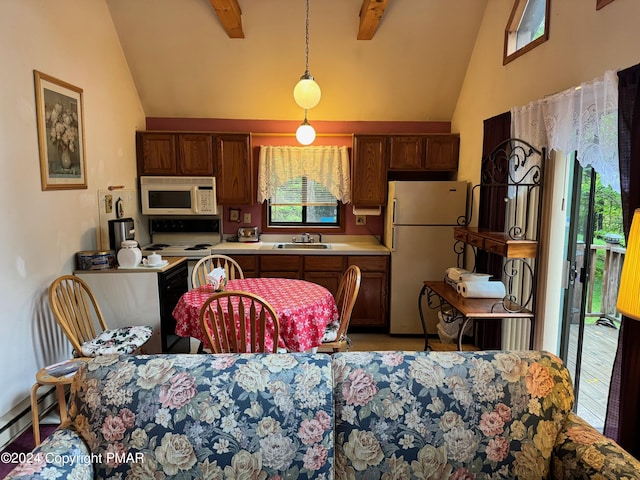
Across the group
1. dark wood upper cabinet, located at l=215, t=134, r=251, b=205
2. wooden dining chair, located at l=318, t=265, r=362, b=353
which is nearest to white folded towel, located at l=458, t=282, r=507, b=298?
wooden dining chair, located at l=318, t=265, r=362, b=353

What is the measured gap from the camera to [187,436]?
142cm

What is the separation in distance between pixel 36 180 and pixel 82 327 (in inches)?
40.6

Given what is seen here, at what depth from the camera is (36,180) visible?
268 cm

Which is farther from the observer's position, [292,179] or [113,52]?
[292,179]

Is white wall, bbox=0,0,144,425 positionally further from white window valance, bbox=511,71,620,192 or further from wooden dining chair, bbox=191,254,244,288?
white window valance, bbox=511,71,620,192

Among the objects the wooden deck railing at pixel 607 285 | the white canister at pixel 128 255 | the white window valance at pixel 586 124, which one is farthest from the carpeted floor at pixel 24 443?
the wooden deck railing at pixel 607 285

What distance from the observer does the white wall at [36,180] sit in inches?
96.0

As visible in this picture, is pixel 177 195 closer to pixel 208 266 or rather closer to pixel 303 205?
pixel 208 266

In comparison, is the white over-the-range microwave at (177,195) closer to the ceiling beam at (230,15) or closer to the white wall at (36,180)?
the white wall at (36,180)

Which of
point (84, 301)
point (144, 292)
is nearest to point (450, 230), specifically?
point (144, 292)

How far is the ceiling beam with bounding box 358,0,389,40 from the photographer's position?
3158mm

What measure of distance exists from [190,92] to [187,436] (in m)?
3.70

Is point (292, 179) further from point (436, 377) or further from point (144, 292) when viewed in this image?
point (436, 377)

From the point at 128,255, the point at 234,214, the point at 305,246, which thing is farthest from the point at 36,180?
the point at 305,246
